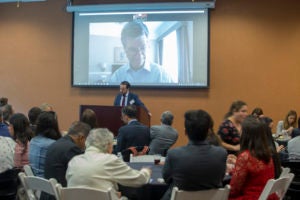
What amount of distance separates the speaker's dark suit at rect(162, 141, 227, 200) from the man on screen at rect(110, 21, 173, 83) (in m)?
5.03

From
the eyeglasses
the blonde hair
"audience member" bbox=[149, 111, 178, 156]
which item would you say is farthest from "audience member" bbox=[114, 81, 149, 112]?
the blonde hair

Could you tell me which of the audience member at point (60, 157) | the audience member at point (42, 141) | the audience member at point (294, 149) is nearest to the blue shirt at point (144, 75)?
the audience member at point (294, 149)

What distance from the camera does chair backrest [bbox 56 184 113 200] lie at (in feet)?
8.05

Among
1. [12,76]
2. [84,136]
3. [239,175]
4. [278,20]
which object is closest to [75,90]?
[12,76]

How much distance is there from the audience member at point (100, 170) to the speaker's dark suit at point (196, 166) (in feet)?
0.90

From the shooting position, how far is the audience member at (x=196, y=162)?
260cm

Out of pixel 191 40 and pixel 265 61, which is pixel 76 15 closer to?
pixel 191 40

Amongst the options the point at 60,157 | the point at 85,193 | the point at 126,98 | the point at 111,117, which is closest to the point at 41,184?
the point at 60,157

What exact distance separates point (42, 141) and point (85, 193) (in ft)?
3.82

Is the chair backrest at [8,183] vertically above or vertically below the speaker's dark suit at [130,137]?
below

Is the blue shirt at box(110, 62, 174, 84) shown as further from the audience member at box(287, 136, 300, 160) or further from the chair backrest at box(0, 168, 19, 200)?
the chair backrest at box(0, 168, 19, 200)

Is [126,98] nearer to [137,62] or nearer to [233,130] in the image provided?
[137,62]

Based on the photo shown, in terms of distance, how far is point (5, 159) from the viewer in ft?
11.9

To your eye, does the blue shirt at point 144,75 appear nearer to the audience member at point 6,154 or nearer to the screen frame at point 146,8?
the screen frame at point 146,8
